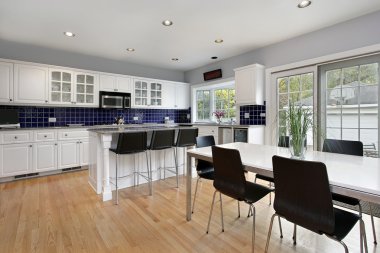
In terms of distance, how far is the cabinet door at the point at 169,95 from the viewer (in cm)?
577

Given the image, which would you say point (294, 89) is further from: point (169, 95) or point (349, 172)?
point (169, 95)

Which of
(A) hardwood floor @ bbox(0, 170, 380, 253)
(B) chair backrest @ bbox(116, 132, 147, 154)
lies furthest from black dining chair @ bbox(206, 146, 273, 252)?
(B) chair backrest @ bbox(116, 132, 147, 154)

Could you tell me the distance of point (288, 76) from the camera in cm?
381

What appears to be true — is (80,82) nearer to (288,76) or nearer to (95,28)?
(95,28)

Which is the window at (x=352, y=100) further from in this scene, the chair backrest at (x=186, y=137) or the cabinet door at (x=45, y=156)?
the cabinet door at (x=45, y=156)

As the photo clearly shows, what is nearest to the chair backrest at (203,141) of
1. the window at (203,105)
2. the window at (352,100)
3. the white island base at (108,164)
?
the white island base at (108,164)

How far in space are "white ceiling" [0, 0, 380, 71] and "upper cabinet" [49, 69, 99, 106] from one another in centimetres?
53

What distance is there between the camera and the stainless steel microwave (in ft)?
15.4

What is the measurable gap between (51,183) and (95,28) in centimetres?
260

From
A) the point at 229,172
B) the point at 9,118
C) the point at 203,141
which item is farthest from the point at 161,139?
the point at 9,118


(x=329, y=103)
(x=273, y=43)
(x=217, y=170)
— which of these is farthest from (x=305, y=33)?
(x=217, y=170)

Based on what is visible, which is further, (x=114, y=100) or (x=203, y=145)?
(x=114, y=100)

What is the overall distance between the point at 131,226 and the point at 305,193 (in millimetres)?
1652

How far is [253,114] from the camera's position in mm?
4395
